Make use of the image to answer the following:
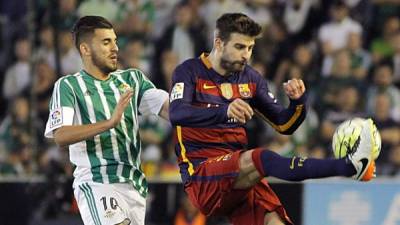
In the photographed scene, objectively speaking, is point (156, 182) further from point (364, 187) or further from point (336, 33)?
point (336, 33)

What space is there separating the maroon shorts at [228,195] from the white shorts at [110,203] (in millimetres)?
355

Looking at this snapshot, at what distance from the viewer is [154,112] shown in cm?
752

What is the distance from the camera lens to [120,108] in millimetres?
6781

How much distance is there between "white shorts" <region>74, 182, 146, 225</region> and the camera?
23.0ft

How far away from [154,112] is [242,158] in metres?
0.99

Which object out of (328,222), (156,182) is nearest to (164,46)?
(156,182)

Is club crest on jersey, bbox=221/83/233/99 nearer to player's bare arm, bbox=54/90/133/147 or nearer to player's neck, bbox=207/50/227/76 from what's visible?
player's neck, bbox=207/50/227/76

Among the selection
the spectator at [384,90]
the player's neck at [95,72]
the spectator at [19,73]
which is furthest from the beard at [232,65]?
the spectator at [19,73]

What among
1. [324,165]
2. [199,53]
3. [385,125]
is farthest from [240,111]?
[199,53]

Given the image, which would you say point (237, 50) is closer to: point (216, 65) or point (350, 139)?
point (216, 65)

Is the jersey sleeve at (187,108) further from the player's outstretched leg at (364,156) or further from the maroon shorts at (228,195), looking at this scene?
the player's outstretched leg at (364,156)

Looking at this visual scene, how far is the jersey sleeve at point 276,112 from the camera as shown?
7.18 m

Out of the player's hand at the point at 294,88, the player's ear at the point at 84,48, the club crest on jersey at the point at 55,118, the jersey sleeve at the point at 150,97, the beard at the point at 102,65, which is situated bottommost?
the club crest on jersey at the point at 55,118

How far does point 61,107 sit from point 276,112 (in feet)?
4.54
